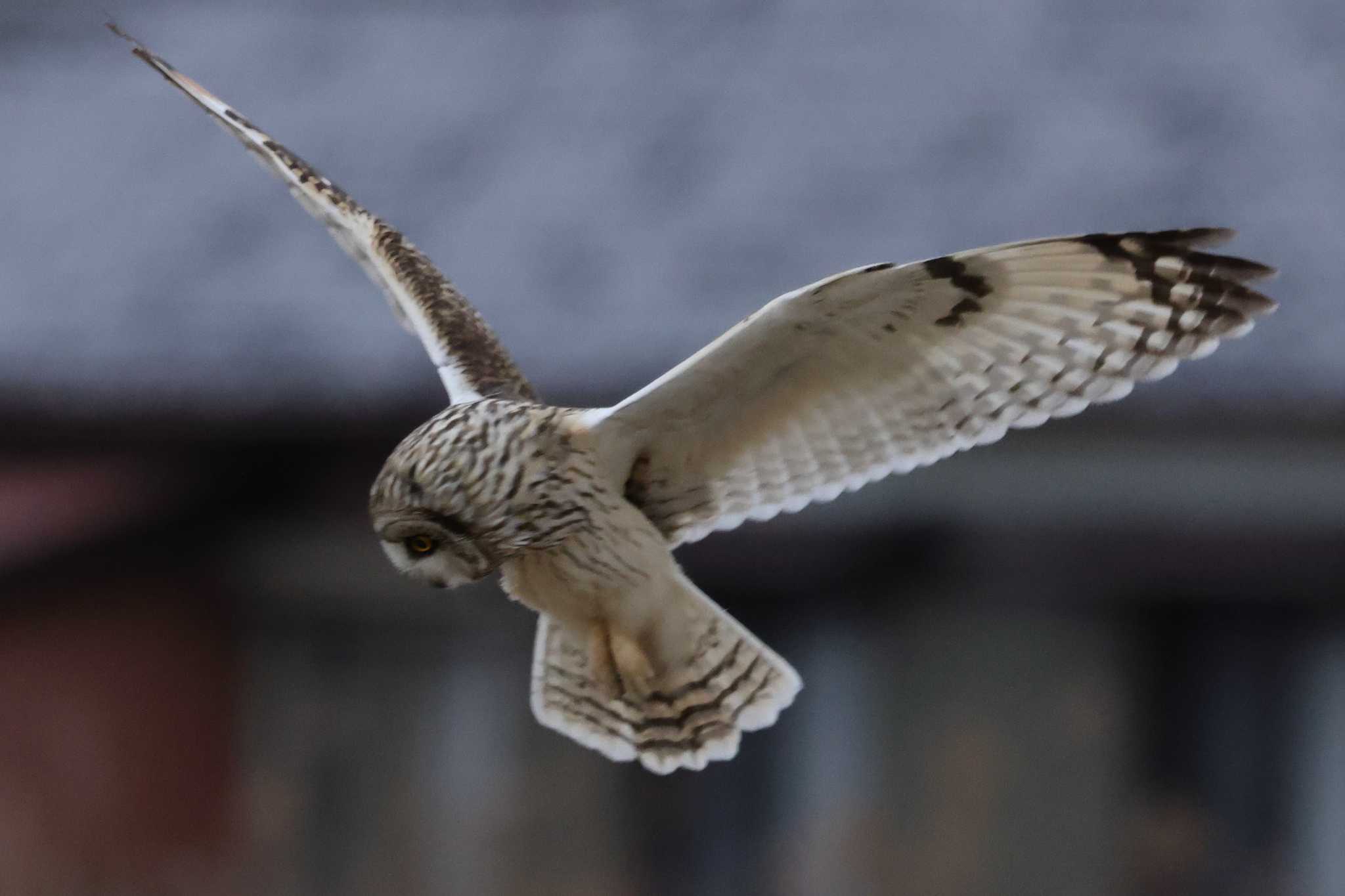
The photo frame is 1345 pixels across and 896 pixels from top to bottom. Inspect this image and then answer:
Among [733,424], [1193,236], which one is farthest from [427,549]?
[1193,236]

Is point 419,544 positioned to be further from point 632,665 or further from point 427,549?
point 632,665

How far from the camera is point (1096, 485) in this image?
5016 millimetres

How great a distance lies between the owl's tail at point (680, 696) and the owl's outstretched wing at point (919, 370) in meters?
0.13

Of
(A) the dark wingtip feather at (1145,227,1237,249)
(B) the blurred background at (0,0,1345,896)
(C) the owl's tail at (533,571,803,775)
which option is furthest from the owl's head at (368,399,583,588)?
(B) the blurred background at (0,0,1345,896)

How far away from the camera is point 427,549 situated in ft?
5.30

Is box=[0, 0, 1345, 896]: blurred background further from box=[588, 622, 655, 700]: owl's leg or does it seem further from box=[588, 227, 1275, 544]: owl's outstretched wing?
box=[588, 227, 1275, 544]: owl's outstretched wing

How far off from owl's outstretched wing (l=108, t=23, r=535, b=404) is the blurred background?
2532mm


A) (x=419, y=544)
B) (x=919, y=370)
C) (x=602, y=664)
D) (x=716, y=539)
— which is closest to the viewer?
(x=419, y=544)

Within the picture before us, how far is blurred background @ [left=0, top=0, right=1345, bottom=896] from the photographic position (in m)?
4.96

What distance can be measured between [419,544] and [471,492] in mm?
60

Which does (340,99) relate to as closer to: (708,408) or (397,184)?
(397,184)

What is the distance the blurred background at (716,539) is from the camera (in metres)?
4.96

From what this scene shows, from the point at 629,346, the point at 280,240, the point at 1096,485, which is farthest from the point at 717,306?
the point at 280,240

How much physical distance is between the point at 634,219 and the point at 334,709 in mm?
1645
